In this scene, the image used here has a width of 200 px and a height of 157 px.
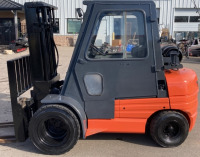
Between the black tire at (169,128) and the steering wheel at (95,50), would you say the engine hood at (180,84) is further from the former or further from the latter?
the steering wheel at (95,50)

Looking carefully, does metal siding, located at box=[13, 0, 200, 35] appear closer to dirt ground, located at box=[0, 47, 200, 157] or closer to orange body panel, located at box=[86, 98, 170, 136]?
dirt ground, located at box=[0, 47, 200, 157]

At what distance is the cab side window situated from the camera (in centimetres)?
362

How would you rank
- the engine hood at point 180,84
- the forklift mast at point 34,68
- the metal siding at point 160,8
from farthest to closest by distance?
the metal siding at point 160,8, the forklift mast at point 34,68, the engine hood at point 180,84

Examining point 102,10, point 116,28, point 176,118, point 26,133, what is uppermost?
point 102,10

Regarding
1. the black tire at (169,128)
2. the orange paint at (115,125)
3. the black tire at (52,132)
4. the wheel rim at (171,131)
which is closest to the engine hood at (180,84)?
the black tire at (169,128)

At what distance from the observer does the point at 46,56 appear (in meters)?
4.01

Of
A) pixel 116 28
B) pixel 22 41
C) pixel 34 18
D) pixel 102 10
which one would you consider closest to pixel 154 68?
pixel 116 28

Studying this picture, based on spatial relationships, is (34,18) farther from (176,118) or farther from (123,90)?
(176,118)

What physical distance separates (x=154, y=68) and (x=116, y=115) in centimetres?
94

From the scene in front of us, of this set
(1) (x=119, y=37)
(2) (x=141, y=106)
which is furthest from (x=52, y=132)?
(1) (x=119, y=37)

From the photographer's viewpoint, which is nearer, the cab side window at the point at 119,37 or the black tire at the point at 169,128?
the cab side window at the point at 119,37

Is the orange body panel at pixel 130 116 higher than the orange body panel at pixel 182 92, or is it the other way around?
the orange body panel at pixel 182 92

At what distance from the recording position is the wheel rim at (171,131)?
3.91 metres

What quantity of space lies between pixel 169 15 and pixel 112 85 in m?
22.2
